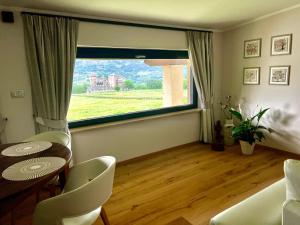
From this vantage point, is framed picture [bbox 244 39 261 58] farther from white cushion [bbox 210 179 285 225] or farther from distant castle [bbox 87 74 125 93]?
white cushion [bbox 210 179 285 225]

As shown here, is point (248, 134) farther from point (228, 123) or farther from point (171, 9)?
point (171, 9)

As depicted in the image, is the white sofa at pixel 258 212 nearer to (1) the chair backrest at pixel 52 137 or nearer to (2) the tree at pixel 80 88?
(1) the chair backrest at pixel 52 137

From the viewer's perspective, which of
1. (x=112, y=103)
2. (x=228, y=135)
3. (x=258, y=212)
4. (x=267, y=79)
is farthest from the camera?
(x=228, y=135)

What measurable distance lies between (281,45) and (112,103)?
2726 mm

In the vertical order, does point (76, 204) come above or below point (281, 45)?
below

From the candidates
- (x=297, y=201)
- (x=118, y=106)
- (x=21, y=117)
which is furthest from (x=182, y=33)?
(x=297, y=201)

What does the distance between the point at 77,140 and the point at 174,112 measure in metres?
1.69

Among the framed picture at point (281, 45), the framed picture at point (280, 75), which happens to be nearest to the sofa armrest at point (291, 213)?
the framed picture at point (280, 75)

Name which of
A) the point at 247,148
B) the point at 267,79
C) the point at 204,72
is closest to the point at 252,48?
the point at 267,79

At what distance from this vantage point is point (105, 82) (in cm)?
324

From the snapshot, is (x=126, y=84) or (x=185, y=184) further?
(x=126, y=84)

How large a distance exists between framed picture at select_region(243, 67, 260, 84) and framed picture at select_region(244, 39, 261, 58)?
0.74ft

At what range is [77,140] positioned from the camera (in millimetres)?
2990

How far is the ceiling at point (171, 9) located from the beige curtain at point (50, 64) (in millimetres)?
192
